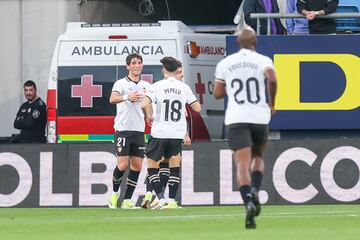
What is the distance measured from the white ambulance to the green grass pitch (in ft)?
11.1

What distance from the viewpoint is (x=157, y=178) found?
769 inches

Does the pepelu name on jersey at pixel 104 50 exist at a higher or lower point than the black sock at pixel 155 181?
higher

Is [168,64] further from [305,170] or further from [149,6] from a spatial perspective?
[149,6]

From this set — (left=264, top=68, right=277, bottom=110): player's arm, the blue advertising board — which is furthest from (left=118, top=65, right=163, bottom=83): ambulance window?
(left=264, top=68, right=277, bottom=110): player's arm

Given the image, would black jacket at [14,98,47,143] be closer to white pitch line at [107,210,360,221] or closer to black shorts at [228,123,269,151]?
white pitch line at [107,210,360,221]

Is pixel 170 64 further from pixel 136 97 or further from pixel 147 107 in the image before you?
pixel 136 97

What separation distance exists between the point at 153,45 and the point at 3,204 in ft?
11.1

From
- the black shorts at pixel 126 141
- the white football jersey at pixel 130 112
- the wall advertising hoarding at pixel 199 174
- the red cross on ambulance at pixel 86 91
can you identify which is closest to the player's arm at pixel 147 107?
the white football jersey at pixel 130 112

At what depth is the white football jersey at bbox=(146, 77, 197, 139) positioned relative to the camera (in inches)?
764

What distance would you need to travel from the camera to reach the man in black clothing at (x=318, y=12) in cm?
2242

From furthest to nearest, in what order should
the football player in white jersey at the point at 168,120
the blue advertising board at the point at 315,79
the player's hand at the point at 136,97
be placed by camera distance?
the blue advertising board at the point at 315,79 < the player's hand at the point at 136,97 < the football player in white jersey at the point at 168,120

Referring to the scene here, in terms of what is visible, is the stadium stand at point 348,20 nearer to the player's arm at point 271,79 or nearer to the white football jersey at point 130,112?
the white football jersey at point 130,112

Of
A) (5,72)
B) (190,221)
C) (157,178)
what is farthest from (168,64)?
(5,72)

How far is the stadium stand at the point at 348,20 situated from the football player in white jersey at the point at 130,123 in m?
4.75
